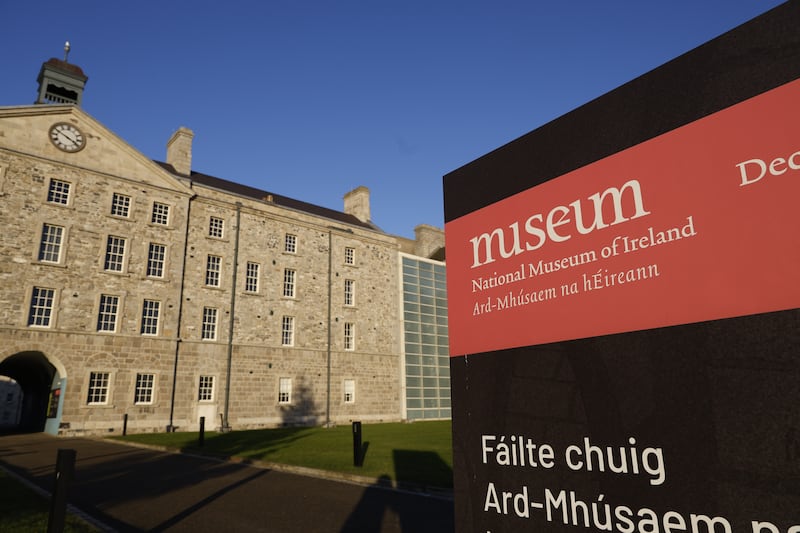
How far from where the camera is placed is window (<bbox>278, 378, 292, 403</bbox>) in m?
29.4

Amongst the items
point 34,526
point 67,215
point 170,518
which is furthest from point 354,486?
point 67,215

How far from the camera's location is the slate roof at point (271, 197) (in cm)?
3216

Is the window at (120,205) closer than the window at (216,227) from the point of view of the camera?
Yes

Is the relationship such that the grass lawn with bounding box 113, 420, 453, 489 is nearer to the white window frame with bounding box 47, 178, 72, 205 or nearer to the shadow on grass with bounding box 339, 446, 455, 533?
the shadow on grass with bounding box 339, 446, 455, 533

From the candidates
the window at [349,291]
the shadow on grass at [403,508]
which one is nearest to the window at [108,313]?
the window at [349,291]

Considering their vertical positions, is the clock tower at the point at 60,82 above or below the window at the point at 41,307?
above

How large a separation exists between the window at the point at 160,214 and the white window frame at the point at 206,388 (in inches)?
337

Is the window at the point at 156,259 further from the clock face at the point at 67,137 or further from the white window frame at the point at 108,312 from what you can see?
the clock face at the point at 67,137

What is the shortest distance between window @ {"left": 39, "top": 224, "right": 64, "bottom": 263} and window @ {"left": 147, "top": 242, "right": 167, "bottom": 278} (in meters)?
3.87

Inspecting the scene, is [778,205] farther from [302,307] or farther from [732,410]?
[302,307]

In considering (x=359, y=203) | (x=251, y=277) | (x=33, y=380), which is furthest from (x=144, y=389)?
(x=359, y=203)

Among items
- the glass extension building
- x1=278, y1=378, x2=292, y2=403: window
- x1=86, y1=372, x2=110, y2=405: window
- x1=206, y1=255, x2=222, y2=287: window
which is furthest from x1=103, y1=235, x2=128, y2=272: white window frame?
the glass extension building

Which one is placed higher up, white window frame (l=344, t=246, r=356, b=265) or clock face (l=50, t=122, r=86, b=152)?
clock face (l=50, t=122, r=86, b=152)

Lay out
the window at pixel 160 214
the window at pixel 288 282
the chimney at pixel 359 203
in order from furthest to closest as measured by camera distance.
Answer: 1. the chimney at pixel 359 203
2. the window at pixel 288 282
3. the window at pixel 160 214
